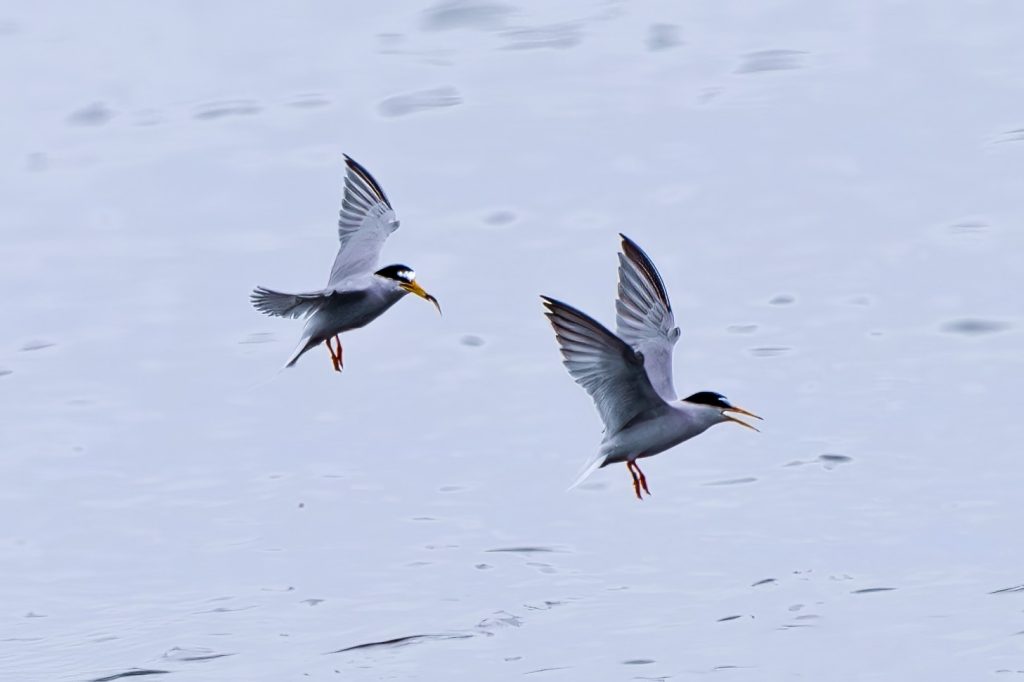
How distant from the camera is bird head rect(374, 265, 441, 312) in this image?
1447 cm

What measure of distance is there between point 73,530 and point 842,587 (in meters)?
7.19

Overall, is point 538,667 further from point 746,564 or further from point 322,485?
point 322,485

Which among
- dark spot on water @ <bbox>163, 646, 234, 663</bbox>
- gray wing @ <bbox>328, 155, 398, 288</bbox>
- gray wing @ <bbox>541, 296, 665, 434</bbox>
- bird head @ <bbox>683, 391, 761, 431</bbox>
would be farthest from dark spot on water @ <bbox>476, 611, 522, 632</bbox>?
bird head @ <bbox>683, 391, 761, 431</bbox>

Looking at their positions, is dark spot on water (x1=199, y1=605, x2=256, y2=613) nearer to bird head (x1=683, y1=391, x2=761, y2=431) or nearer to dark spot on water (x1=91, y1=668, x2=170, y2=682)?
dark spot on water (x1=91, y1=668, x2=170, y2=682)

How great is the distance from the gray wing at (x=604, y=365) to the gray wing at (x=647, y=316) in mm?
578

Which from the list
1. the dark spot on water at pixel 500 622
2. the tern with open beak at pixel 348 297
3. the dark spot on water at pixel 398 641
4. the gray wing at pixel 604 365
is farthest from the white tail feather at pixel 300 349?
the dark spot on water at pixel 500 622

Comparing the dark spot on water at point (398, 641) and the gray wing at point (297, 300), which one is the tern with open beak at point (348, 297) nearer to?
the gray wing at point (297, 300)

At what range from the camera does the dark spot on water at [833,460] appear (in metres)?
20.1

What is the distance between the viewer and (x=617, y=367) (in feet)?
43.5

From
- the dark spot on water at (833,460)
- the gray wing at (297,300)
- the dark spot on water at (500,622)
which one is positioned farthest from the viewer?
the dark spot on water at (833,460)

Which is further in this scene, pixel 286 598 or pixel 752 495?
pixel 752 495

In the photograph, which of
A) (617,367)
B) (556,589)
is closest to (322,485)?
(556,589)

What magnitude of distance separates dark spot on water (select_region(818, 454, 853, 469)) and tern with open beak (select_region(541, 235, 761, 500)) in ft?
19.8

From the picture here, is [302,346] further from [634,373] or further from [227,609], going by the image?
[227,609]
